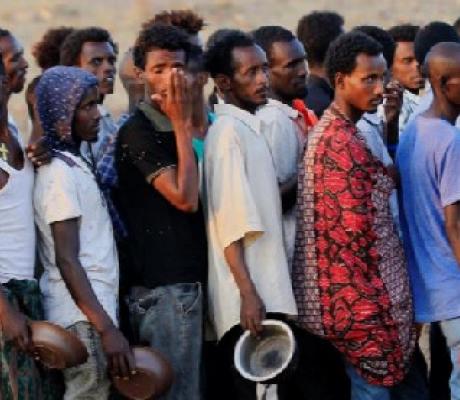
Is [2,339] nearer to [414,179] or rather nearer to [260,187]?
[260,187]

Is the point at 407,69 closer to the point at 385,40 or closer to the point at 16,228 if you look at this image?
the point at 385,40

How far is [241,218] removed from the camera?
617 centimetres

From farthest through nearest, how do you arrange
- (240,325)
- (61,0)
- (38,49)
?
(61,0) < (38,49) < (240,325)

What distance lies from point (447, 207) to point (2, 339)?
193cm

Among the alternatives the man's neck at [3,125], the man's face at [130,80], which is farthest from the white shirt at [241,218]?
the man's face at [130,80]

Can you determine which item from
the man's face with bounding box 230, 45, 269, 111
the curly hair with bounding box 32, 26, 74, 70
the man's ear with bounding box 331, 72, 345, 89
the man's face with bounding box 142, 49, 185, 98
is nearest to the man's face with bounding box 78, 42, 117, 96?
the curly hair with bounding box 32, 26, 74, 70

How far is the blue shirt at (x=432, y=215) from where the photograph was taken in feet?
21.0

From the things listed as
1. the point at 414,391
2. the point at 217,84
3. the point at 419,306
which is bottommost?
the point at 414,391

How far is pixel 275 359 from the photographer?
612 cm

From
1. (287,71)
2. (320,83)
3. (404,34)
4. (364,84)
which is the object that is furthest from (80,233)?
(404,34)

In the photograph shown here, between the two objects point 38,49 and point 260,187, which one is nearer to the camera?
point 260,187

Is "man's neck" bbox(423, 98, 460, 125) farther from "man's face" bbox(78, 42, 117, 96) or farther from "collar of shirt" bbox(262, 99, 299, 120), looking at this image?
"man's face" bbox(78, 42, 117, 96)


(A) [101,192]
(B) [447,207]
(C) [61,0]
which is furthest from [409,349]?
(C) [61,0]

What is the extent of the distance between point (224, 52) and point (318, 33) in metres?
2.29
